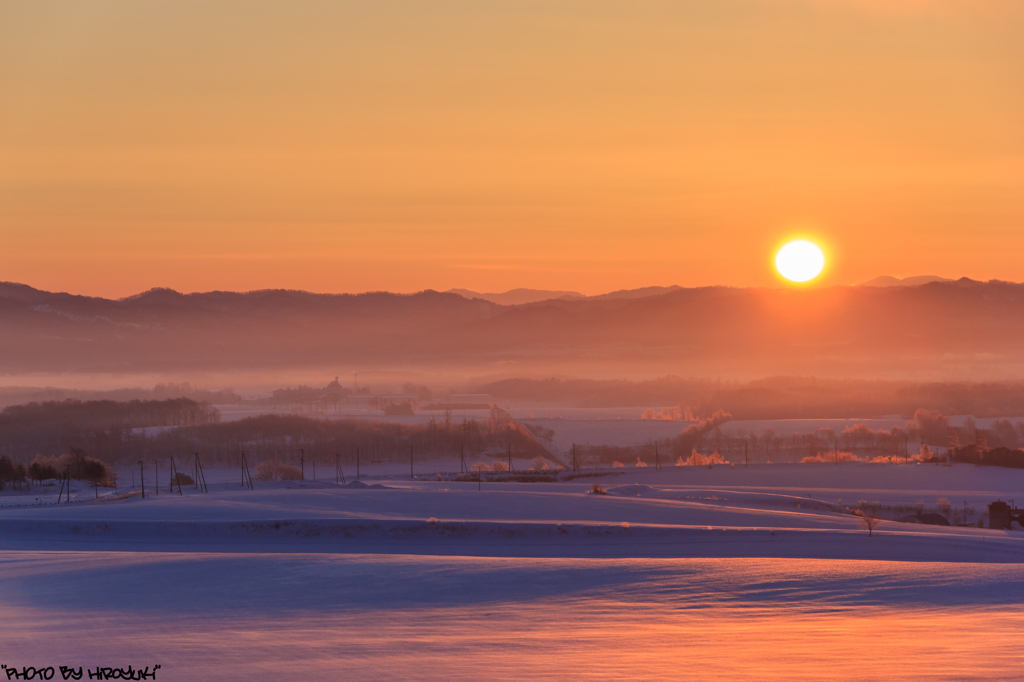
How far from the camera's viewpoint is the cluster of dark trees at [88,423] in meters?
138

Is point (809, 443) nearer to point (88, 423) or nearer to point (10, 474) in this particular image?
point (10, 474)

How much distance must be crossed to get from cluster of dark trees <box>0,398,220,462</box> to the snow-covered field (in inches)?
3727

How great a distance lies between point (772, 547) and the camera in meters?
36.9

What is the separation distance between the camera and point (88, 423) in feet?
542

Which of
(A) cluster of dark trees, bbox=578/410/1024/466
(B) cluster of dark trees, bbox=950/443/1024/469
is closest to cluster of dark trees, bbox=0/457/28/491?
(A) cluster of dark trees, bbox=578/410/1024/466

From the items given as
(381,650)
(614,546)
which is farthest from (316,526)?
(381,650)

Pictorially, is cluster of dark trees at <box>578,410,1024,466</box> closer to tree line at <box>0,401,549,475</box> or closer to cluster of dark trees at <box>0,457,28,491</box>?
tree line at <box>0,401,549,475</box>

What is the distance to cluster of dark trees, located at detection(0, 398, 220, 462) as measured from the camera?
13775 centimetres

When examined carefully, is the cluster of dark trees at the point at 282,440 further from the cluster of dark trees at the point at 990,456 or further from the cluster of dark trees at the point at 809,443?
the cluster of dark trees at the point at 990,456

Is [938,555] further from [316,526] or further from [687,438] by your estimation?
[687,438]

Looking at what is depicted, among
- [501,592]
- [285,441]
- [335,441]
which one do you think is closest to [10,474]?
[501,592]

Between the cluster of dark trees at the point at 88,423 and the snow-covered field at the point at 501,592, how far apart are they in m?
94.7

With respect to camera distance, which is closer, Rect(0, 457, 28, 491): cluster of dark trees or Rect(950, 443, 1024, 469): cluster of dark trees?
Rect(0, 457, 28, 491): cluster of dark trees

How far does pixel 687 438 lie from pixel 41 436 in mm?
98716
